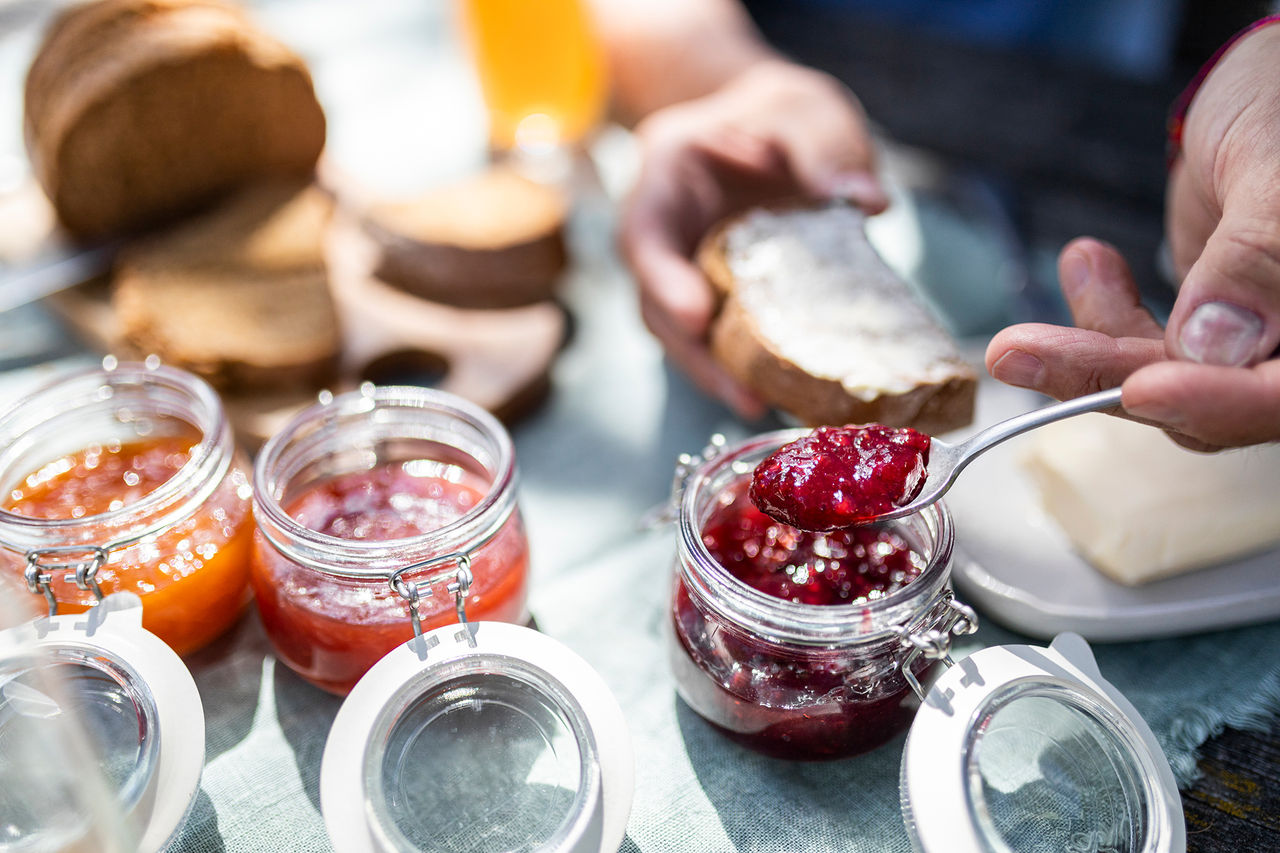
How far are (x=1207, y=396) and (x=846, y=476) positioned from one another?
1.03 ft

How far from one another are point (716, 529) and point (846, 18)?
1.96 metres

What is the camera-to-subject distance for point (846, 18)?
2461 mm

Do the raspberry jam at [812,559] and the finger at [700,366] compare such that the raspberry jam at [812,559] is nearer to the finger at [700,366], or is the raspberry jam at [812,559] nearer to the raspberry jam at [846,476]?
the raspberry jam at [846,476]

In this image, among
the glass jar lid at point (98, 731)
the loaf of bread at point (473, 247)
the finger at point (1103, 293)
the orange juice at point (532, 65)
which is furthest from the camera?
the orange juice at point (532, 65)

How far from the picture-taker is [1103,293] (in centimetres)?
105

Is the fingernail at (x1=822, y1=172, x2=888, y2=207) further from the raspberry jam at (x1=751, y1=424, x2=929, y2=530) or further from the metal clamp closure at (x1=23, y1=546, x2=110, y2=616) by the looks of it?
the metal clamp closure at (x1=23, y1=546, x2=110, y2=616)

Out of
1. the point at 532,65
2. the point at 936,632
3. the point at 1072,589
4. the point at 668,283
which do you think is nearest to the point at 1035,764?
the point at 936,632

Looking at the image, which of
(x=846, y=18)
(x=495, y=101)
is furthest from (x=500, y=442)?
(x=846, y=18)

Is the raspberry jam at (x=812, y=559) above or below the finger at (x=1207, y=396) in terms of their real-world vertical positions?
below

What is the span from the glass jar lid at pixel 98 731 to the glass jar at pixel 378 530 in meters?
0.14

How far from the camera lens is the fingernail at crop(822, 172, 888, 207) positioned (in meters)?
1.43

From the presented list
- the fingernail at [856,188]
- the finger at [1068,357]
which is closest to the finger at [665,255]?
the fingernail at [856,188]

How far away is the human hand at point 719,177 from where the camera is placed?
1.38m

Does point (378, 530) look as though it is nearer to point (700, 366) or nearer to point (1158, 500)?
point (700, 366)
